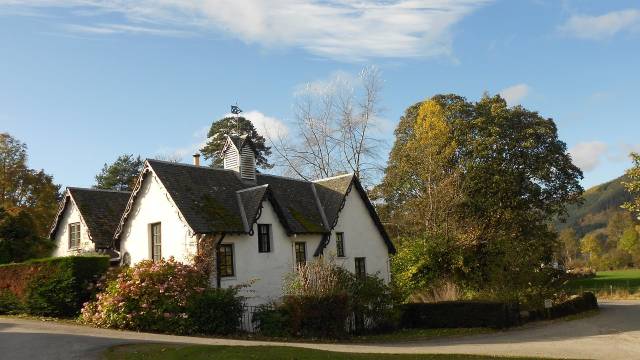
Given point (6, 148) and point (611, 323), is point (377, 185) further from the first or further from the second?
point (6, 148)

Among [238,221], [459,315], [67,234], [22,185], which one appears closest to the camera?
[238,221]

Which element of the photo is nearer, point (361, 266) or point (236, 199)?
point (236, 199)

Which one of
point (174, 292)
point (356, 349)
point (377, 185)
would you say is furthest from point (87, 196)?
point (377, 185)

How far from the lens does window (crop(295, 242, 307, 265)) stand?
29.9 m

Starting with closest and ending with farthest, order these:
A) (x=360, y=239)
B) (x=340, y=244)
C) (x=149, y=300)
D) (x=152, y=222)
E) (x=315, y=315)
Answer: (x=149, y=300)
(x=315, y=315)
(x=152, y=222)
(x=340, y=244)
(x=360, y=239)

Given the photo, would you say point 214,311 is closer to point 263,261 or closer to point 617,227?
point 263,261

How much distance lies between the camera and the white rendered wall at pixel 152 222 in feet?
84.6

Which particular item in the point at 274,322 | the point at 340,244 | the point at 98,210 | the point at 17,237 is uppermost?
the point at 98,210

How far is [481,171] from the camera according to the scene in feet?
147

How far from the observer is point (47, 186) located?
43.8 meters

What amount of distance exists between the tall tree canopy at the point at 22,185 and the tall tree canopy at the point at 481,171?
2592 cm

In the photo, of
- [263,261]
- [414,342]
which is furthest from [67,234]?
[414,342]

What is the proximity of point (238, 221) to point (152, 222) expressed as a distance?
419cm

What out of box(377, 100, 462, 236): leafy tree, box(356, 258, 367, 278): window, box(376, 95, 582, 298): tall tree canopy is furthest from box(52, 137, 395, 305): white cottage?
box(376, 95, 582, 298): tall tree canopy
